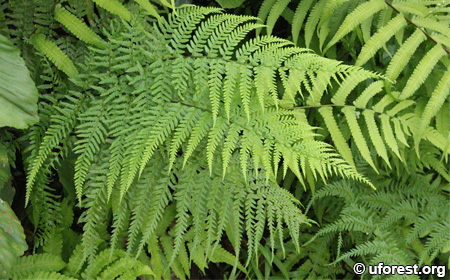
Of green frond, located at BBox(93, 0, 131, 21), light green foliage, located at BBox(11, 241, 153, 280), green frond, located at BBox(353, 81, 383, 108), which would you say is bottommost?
light green foliage, located at BBox(11, 241, 153, 280)

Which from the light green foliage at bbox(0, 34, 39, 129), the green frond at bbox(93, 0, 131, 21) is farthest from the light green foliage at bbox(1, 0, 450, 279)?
the light green foliage at bbox(0, 34, 39, 129)

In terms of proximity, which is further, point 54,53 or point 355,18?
point 355,18

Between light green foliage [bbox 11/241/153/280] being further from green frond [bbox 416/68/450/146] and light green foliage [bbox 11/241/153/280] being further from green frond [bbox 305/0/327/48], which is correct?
green frond [bbox 416/68/450/146]

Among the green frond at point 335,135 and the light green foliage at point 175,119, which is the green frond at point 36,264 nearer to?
the light green foliage at point 175,119

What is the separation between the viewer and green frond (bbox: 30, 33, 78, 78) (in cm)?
148

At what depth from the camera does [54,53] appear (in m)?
1.48

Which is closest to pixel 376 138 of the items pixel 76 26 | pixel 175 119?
pixel 175 119

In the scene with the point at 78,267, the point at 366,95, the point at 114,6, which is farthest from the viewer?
the point at 366,95

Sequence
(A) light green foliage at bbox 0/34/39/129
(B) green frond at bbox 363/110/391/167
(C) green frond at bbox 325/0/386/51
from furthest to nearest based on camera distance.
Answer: (B) green frond at bbox 363/110/391/167, (C) green frond at bbox 325/0/386/51, (A) light green foliage at bbox 0/34/39/129

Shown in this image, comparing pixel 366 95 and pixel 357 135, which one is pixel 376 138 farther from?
pixel 366 95

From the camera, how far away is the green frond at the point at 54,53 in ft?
4.84

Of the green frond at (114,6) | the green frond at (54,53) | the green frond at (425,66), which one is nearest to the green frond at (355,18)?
the green frond at (425,66)

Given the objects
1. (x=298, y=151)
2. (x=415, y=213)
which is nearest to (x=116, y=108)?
(x=298, y=151)

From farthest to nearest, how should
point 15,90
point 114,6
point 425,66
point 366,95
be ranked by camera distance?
point 366,95 < point 425,66 < point 114,6 < point 15,90
